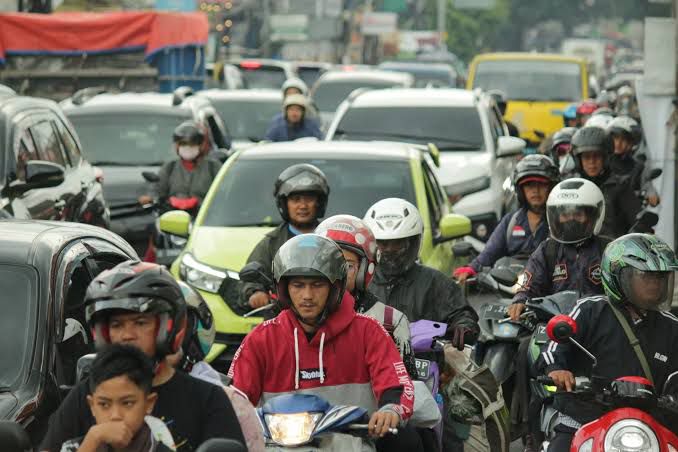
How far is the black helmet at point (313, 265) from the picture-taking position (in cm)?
666

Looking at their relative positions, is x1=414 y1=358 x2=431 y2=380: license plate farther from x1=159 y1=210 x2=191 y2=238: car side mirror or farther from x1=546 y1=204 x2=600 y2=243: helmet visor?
x1=159 y1=210 x2=191 y2=238: car side mirror

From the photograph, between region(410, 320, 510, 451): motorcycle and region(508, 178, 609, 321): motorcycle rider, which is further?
region(508, 178, 609, 321): motorcycle rider

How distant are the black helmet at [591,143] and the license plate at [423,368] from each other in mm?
4962

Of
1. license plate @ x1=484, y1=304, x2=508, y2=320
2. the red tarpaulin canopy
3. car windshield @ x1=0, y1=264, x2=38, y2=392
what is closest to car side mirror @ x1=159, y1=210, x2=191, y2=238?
license plate @ x1=484, y1=304, x2=508, y2=320

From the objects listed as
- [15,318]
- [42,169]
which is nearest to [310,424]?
[15,318]

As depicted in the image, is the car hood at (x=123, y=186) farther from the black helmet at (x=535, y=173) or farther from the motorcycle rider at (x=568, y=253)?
the motorcycle rider at (x=568, y=253)

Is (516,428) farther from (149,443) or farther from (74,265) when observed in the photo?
(149,443)

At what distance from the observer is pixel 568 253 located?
389 inches

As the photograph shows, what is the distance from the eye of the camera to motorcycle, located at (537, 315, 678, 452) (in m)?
6.56

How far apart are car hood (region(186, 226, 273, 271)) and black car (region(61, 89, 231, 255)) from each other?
18.0 ft

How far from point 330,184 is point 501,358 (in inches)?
130

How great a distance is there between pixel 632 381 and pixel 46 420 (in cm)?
232

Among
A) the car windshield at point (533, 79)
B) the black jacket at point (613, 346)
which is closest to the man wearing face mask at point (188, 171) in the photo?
the black jacket at point (613, 346)

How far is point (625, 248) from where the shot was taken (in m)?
7.39
